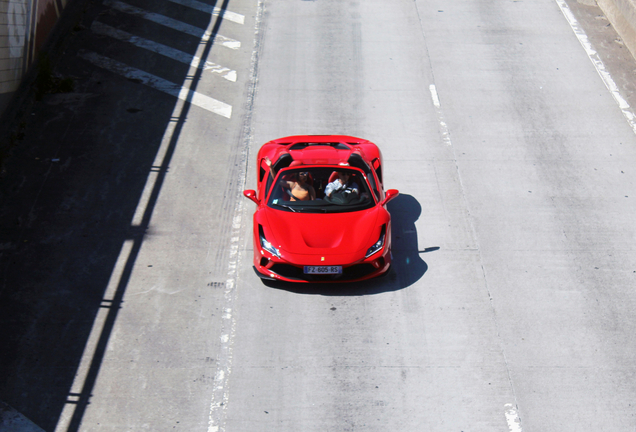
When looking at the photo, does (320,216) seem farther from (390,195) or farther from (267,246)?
(390,195)

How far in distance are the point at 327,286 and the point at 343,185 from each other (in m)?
1.49

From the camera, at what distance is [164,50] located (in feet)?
51.4

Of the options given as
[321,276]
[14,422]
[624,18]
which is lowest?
[14,422]

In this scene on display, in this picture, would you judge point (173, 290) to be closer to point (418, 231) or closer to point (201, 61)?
point (418, 231)

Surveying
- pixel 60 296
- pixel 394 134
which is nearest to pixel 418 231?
pixel 394 134

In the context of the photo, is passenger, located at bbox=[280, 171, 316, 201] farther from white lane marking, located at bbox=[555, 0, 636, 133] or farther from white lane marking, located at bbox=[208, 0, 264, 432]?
white lane marking, located at bbox=[555, 0, 636, 133]

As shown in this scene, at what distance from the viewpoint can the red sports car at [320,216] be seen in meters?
9.13

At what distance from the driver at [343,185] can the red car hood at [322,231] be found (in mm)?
405

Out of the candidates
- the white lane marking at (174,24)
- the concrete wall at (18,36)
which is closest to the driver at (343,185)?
the concrete wall at (18,36)

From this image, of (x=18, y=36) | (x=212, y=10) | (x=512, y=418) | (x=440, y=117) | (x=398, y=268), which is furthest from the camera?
(x=212, y=10)

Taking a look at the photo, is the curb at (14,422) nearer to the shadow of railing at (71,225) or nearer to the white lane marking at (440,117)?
the shadow of railing at (71,225)

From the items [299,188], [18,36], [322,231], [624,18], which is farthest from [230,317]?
[624,18]

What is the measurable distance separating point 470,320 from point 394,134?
4905 mm

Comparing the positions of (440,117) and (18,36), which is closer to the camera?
(18,36)
